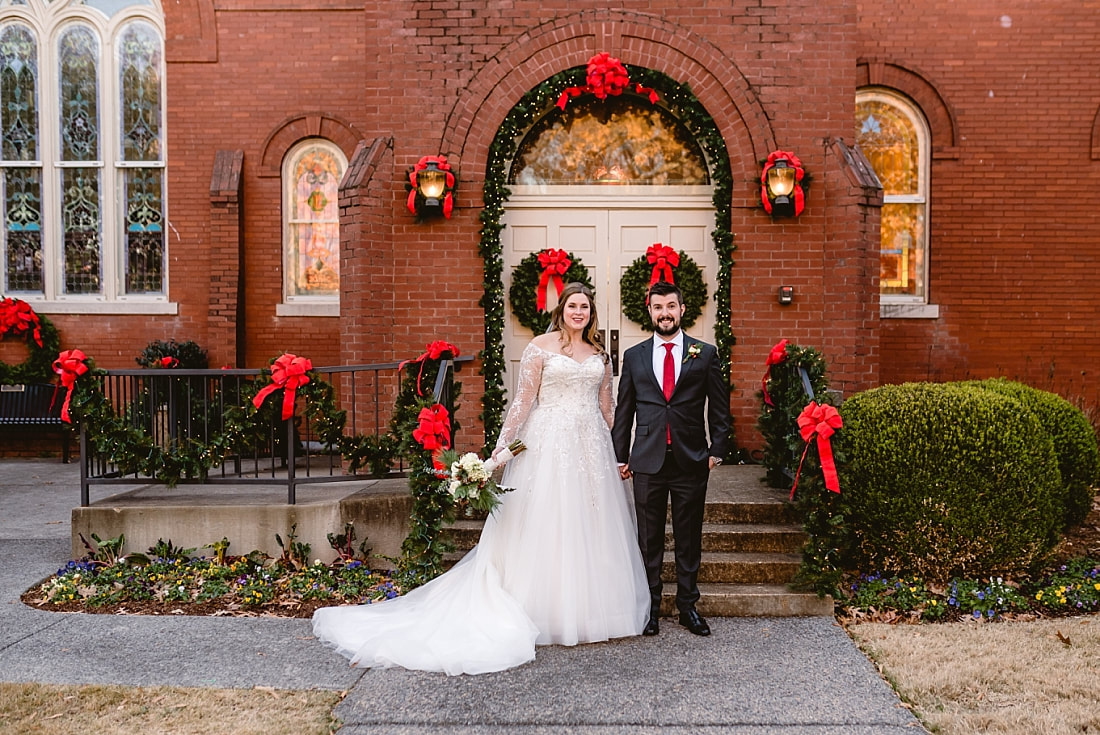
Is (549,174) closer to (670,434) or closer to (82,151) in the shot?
(670,434)

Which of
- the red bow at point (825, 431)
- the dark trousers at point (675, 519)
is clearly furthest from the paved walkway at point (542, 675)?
the red bow at point (825, 431)

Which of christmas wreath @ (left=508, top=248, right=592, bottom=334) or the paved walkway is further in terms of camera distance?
christmas wreath @ (left=508, top=248, right=592, bottom=334)

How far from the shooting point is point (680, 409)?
4812mm

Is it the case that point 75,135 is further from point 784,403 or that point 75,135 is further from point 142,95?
point 784,403

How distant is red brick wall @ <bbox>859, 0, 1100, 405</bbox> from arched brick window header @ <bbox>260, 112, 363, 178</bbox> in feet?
22.0

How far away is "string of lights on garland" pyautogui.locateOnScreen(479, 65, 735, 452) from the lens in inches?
319

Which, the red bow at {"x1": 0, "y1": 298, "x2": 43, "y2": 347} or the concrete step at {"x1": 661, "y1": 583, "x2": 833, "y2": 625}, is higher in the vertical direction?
the red bow at {"x1": 0, "y1": 298, "x2": 43, "y2": 347}

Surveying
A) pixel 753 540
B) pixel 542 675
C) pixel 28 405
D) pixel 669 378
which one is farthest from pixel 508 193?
pixel 28 405

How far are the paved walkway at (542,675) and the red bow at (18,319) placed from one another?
652 centimetres

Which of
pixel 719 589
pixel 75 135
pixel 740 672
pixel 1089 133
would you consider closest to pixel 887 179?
pixel 1089 133

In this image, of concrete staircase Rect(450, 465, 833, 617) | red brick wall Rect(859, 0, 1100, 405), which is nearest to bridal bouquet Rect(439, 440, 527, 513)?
concrete staircase Rect(450, 465, 833, 617)

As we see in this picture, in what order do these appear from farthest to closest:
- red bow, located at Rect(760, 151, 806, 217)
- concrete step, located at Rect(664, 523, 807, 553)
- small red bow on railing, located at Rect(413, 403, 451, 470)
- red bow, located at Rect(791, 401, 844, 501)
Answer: red bow, located at Rect(760, 151, 806, 217), concrete step, located at Rect(664, 523, 807, 553), small red bow on railing, located at Rect(413, 403, 451, 470), red bow, located at Rect(791, 401, 844, 501)

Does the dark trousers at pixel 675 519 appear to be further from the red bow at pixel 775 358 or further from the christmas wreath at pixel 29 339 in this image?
the christmas wreath at pixel 29 339

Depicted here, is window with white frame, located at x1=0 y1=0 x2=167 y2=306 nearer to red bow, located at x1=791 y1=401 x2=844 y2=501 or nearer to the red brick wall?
red bow, located at x1=791 y1=401 x2=844 y2=501
